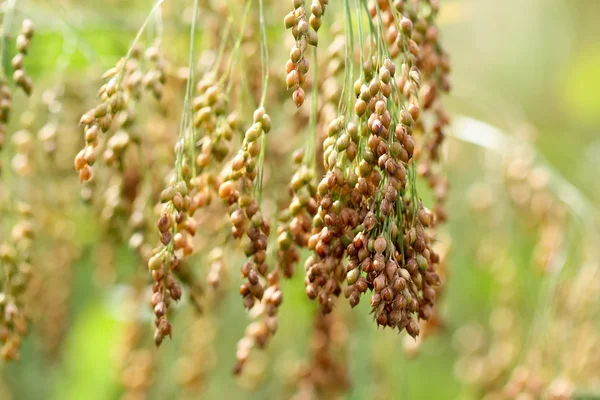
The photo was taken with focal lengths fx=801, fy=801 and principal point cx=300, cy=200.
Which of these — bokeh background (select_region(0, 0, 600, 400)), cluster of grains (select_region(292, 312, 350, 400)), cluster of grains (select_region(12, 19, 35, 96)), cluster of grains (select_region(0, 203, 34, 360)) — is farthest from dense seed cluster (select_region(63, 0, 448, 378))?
cluster of grains (select_region(292, 312, 350, 400))

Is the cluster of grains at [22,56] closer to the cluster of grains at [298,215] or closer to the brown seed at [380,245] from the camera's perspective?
the cluster of grains at [298,215]

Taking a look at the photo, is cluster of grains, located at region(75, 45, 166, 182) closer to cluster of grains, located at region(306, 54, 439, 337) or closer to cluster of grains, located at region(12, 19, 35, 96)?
cluster of grains, located at region(12, 19, 35, 96)

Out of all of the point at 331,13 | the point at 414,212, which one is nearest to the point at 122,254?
the point at 331,13

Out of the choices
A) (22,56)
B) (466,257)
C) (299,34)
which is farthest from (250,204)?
(466,257)

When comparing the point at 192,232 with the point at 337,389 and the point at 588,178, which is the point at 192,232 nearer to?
the point at 337,389

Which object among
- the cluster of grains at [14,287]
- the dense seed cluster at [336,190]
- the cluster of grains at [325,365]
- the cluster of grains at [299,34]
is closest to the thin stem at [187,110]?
the dense seed cluster at [336,190]
